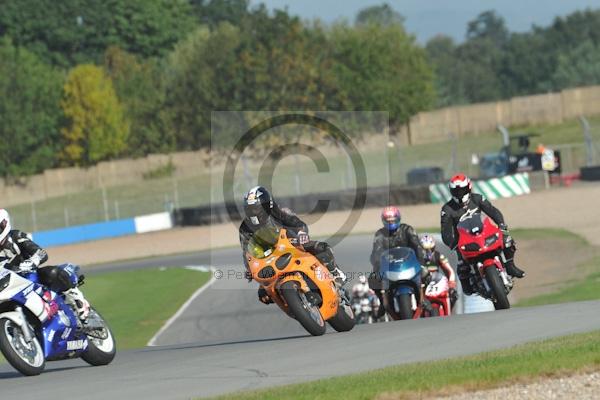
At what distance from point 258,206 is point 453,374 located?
3965 millimetres

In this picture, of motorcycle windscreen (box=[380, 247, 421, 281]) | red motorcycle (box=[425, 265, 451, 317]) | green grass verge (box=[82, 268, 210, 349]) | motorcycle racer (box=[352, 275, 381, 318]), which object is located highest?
motorcycle windscreen (box=[380, 247, 421, 281])

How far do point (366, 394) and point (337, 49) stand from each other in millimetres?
74722

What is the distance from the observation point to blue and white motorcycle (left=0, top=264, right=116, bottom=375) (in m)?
11.2

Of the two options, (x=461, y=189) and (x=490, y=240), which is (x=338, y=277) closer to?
(x=490, y=240)

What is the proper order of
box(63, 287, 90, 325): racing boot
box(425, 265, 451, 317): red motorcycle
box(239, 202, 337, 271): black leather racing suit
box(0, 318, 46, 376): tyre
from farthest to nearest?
box(425, 265, 451, 317): red motorcycle → box(239, 202, 337, 271): black leather racing suit → box(63, 287, 90, 325): racing boot → box(0, 318, 46, 376): tyre

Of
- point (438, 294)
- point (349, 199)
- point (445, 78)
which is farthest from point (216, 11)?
point (438, 294)

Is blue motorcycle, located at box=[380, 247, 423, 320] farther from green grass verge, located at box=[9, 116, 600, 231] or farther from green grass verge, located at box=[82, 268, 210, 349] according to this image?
green grass verge, located at box=[9, 116, 600, 231]

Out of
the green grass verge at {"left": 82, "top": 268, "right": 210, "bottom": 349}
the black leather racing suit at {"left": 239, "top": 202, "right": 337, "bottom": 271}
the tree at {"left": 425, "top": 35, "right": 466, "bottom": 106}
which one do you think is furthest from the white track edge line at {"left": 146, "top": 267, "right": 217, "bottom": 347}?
the tree at {"left": 425, "top": 35, "right": 466, "bottom": 106}

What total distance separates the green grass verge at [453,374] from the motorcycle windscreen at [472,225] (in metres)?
4.85

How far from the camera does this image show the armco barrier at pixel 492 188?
4178cm

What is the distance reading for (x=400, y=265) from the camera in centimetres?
1532

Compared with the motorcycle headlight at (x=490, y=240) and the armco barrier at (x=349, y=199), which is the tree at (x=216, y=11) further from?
the motorcycle headlight at (x=490, y=240)

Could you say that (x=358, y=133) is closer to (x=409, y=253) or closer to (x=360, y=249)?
(x=360, y=249)

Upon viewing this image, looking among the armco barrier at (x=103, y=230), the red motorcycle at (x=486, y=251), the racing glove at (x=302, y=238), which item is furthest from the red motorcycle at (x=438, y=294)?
the armco barrier at (x=103, y=230)
